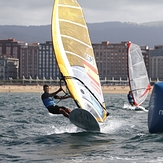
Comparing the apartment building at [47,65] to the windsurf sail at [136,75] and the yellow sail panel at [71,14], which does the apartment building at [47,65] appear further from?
the yellow sail panel at [71,14]

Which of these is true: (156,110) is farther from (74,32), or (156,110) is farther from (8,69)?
(8,69)

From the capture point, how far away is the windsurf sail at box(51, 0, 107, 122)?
16.4 meters

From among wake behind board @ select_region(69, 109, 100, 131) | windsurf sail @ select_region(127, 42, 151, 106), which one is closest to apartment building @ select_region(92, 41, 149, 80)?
windsurf sail @ select_region(127, 42, 151, 106)

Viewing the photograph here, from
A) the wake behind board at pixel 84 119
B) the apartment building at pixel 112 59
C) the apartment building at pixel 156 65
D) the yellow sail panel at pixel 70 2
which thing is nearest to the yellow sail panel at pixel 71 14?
the yellow sail panel at pixel 70 2

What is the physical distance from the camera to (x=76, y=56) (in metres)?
17.3

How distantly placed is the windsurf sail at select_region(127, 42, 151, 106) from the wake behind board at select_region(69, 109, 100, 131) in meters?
20.0

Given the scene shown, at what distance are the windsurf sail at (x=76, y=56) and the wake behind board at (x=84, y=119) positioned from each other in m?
0.33

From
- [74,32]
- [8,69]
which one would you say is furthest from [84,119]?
[8,69]

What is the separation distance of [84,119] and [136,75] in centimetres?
2164

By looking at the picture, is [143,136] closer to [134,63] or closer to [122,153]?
[122,153]

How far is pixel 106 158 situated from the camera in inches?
505

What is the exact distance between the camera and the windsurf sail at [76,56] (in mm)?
16359

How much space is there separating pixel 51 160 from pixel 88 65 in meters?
5.97

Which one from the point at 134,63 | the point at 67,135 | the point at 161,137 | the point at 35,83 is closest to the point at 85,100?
the point at 67,135
